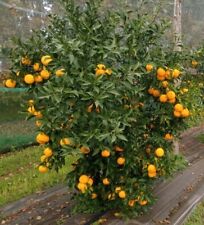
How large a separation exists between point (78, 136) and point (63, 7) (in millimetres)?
1338

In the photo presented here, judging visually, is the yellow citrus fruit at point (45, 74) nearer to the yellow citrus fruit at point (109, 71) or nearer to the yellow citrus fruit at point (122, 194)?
the yellow citrus fruit at point (109, 71)

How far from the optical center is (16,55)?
12.0 ft

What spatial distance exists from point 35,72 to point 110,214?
6.20ft

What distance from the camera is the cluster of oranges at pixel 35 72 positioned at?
3.43 m

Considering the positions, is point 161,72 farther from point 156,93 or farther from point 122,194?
point 122,194

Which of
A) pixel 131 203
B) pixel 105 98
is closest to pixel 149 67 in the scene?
pixel 105 98

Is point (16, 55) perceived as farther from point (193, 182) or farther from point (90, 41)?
point (193, 182)

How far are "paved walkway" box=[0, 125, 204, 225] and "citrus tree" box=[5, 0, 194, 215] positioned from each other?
17 cm

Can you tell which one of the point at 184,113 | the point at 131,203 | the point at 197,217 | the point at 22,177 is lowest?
the point at 22,177

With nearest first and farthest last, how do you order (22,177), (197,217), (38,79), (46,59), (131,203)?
(46,59)
(38,79)
(131,203)
(197,217)
(22,177)

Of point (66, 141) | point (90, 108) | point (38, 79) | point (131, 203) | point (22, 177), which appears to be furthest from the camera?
point (22, 177)

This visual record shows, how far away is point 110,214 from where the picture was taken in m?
4.18

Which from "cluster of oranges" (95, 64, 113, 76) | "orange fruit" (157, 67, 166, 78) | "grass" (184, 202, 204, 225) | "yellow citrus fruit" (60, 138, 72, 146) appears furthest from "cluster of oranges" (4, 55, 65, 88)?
"grass" (184, 202, 204, 225)

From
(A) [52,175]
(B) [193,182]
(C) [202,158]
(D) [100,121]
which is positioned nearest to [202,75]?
(C) [202,158]
